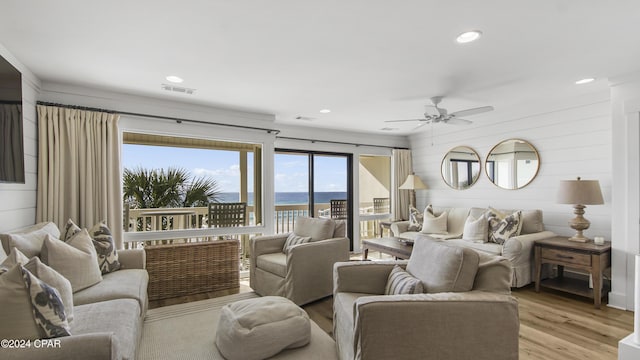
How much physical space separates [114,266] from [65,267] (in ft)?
1.96

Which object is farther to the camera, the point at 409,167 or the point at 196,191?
the point at 409,167

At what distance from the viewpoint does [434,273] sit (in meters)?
1.95

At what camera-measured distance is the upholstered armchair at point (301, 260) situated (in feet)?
10.6

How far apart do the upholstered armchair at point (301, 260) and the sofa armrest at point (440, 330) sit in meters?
1.78

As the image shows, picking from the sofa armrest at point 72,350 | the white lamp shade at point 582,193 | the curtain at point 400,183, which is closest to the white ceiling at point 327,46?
the white lamp shade at point 582,193

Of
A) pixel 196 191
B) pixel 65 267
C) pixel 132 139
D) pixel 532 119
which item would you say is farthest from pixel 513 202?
pixel 132 139

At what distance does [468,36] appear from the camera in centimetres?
225

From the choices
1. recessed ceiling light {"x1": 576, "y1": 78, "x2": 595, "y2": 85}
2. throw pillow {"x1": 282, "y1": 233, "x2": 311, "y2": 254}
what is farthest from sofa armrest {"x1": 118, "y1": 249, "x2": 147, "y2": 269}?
recessed ceiling light {"x1": 576, "y1": 78, "x2": 595, "y2": 85}

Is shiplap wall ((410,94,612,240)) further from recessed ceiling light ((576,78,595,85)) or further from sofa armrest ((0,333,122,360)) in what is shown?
sofa armrest ((0,333,122,360))

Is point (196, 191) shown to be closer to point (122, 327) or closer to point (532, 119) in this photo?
point (122, 327)

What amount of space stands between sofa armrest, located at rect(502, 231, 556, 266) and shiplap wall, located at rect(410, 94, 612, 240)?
68 centimetres

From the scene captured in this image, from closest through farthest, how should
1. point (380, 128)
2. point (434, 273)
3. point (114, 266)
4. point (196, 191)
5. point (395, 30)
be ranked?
1. point (434, 273)
2. point (395, 30)
3. point (114, 266)
4. point (196, 191)
5. point (380, 128)

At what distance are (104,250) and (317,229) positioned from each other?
6.90ft

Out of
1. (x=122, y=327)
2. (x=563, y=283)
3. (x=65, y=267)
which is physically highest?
(x=65, y=267)
